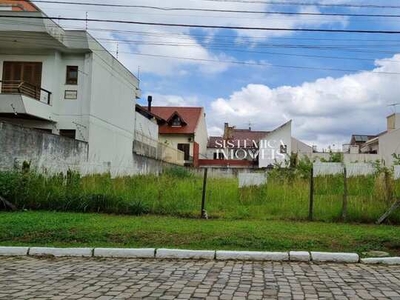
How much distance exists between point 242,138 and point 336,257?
173 ft

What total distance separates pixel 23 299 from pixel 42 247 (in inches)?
142

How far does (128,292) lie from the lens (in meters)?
5.84

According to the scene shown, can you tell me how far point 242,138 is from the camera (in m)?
60.9

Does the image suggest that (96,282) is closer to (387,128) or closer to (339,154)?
(339,154)

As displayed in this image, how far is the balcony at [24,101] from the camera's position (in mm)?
21516

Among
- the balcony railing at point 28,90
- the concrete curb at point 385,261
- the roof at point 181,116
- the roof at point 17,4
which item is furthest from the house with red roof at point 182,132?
the concrete curb at point 385,261

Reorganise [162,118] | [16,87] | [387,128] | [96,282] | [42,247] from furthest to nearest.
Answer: [387,128], [162,118], [16,87], [42,247], [96,282]

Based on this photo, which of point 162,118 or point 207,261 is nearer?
point 207,261

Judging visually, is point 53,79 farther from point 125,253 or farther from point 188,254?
point 188,254

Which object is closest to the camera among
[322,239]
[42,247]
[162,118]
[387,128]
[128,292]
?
[128,292]

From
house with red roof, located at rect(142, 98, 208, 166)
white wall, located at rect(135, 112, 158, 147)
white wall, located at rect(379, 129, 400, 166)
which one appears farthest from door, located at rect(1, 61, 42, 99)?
white wall, located at rect(379, 129, 400, 166)

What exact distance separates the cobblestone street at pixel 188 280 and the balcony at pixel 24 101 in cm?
1487

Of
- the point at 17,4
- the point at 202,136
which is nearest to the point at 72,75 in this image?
the point at 17,4

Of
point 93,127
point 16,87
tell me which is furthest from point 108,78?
point 16,87
